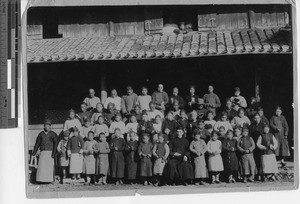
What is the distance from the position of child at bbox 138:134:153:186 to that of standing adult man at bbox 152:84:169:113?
9 centimetres

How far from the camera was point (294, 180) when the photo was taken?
1566 millimetres

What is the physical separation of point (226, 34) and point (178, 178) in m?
0.45

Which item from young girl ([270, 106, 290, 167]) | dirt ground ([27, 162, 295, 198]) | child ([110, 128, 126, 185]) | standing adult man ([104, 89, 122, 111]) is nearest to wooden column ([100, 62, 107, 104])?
standing adult man ([104, 89, 122, 111])

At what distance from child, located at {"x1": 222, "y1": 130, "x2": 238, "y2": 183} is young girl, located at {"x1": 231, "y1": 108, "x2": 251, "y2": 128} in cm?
4

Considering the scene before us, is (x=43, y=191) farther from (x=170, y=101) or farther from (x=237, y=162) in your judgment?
(x=237, y=162)

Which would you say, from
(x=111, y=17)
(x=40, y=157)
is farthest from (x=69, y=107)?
(x=111, y=17)

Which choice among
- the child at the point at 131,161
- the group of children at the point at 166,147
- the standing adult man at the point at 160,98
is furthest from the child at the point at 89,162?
the standing adult man at the point at 160,98

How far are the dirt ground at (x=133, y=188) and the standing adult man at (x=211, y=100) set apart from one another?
230 millimetres

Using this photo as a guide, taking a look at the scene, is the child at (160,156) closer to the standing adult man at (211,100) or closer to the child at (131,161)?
the child at (131,161)

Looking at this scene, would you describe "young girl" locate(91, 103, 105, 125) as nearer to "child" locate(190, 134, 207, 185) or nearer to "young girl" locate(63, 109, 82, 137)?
"young girl" locate(63, 109, 82, 137)

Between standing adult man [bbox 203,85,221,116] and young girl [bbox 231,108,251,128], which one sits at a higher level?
standing adult man [bbox 203,85,221,116]

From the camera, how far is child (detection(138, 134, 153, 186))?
1558 millimetres

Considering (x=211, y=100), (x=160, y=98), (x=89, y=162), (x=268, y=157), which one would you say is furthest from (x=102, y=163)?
(x=268, y=157)

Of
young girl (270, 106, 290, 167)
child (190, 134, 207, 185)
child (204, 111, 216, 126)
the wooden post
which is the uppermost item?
the wooden post
